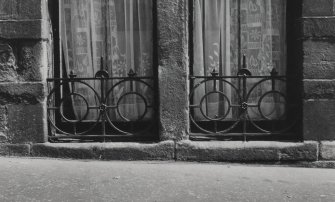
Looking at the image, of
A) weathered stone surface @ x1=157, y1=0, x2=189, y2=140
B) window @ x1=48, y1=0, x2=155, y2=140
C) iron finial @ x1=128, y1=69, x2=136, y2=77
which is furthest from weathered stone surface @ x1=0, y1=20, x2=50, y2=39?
weathered stone surface @ x1=157, y1=0, x2=189, y2=140

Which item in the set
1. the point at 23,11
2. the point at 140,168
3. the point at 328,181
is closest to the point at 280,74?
the point at 328,181

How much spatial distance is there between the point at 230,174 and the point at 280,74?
1.33 m

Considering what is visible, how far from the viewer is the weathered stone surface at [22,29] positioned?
5090mm

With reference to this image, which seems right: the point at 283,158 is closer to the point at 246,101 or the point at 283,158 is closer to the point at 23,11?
the point at 246,101

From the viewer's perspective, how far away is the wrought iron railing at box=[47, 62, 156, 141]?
5270 mm

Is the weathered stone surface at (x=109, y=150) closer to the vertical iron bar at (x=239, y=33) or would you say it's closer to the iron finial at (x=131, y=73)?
the iron finial at (x=131, y=73)

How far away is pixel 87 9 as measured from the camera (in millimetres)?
5344

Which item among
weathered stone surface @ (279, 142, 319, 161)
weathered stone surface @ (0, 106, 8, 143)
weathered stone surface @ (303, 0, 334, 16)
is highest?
weathered stone surface @ (303, 0, 334, 16)

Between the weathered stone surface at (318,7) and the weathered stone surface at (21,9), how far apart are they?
2774mm

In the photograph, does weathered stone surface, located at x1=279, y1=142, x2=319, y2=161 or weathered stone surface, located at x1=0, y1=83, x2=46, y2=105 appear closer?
weathered stone surface, located at x1=279, y1=142, x2=319, y2=161

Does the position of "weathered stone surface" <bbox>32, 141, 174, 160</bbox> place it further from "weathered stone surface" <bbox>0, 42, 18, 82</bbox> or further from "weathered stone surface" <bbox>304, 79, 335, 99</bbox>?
"weathered stone surface" <bbox>304, 79, 335, 99</bbox>

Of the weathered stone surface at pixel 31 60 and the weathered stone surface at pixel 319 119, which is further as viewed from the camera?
the weathered stone surface at pixel 31 60

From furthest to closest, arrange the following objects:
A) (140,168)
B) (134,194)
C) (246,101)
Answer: (246,101), (140,168), (134,194)

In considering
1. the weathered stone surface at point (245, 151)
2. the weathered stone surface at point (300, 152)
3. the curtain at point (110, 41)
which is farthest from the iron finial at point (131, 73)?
the weathered stone surface at point (300, 152)
